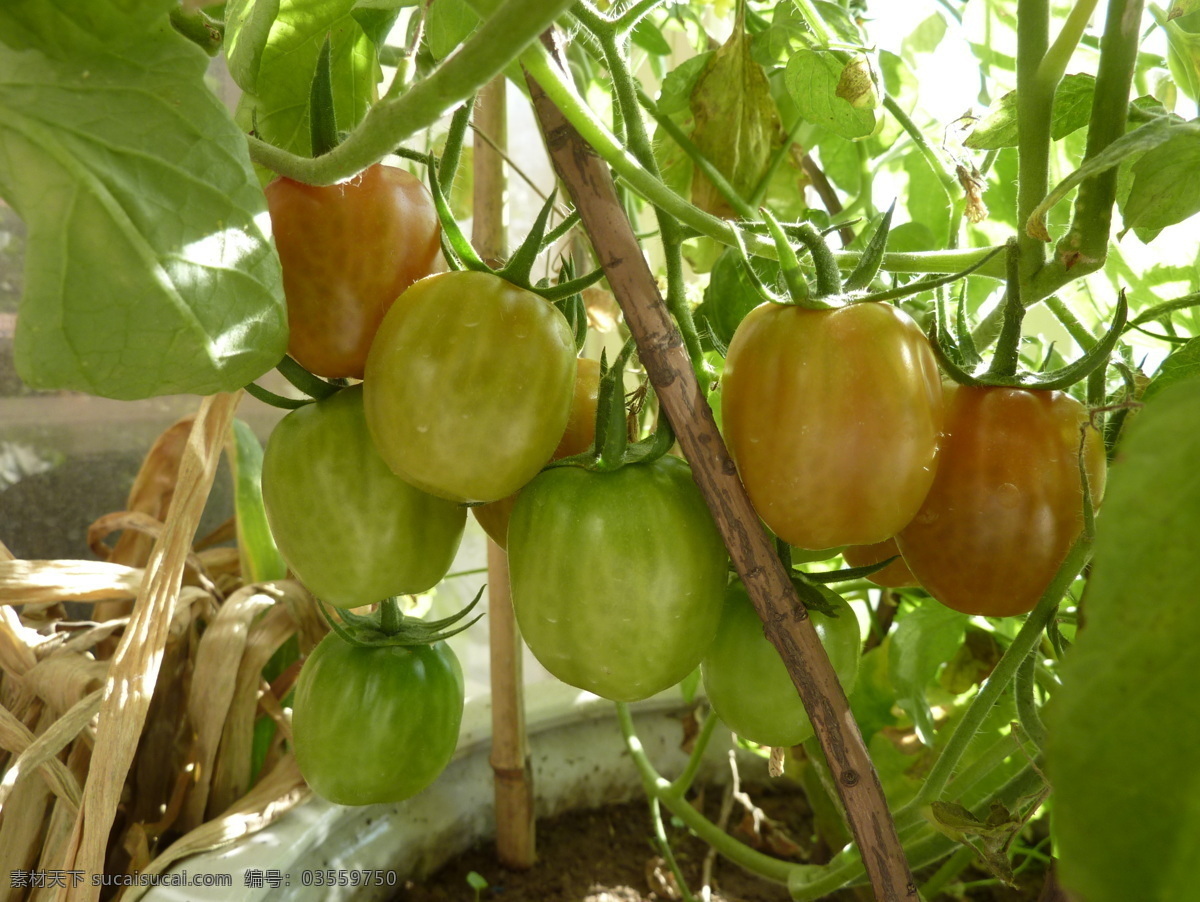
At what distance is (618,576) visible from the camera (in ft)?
0.87

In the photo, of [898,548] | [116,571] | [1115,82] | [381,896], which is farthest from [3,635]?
[1115,82]

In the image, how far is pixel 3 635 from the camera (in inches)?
21.7

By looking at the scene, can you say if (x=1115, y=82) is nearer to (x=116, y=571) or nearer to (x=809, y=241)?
(x=809, y=241)

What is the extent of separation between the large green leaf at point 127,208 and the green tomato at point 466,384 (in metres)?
0.05

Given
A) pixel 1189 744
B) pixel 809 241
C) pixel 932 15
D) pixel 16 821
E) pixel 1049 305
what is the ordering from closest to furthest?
pixel 1189 744 < pixel 809 241 < pixel 1049 305 < pixel 16 821 < pixel 932 15

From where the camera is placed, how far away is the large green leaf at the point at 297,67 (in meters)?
0.32

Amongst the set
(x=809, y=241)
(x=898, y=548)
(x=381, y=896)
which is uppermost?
(x=809, y=241)

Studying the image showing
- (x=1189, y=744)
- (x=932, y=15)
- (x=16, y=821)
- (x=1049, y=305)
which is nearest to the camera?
(x=1189, y=744)

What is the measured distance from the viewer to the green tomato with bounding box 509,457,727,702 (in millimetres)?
267

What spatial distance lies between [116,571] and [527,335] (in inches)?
17.6

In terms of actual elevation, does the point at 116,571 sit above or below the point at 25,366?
below

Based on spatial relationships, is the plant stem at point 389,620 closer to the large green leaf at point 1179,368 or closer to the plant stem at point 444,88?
the plant stem at point 444,88

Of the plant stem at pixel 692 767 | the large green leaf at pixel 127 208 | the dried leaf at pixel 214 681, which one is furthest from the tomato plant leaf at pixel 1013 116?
the dried leaf at pixel 214 681

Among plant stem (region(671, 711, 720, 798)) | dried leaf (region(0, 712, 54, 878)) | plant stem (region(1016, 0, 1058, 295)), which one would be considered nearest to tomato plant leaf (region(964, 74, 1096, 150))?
plant stem (region(1016, 0, 1058, 295))
